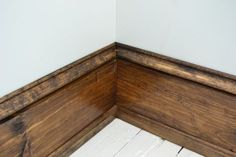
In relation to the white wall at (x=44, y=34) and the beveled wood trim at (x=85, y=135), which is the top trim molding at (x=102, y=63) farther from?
the beveled wood trim at (x=85, y=135)

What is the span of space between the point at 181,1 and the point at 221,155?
1.62 ft

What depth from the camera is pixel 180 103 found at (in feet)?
3.37

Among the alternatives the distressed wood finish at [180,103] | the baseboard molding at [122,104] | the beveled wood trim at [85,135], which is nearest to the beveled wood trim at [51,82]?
the baseboard molding at [122,104]

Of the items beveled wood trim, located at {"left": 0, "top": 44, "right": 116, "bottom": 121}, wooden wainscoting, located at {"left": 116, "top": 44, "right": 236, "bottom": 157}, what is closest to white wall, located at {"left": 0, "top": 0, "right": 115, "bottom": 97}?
beveled wood trim, located at {"left": 0, "top": 44, "right": 116, "bottom": 121}

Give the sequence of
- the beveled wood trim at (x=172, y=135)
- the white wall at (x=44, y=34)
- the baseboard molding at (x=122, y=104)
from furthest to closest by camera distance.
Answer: the beveled wood trim at (x=172, y=135)
the baseboard molding at (x=122, y=104)
the white wall at (x=44, y=34)

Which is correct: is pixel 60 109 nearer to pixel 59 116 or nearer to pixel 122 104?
pixel 59 116

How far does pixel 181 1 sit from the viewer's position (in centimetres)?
91

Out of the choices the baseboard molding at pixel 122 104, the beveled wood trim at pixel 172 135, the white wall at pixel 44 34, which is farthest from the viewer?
the beveled wood trim at pixel 172 135

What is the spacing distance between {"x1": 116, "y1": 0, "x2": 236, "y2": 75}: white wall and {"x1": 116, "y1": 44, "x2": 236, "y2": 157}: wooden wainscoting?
34 millimetres

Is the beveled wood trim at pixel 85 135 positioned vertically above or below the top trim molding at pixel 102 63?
below

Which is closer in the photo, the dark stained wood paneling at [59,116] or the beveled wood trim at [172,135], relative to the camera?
the dark stained wood paneling at [59,116]

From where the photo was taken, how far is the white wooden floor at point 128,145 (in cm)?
105

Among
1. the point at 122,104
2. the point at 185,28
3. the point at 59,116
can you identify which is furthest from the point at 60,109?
the point at 185,28

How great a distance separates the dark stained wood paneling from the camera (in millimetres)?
845
